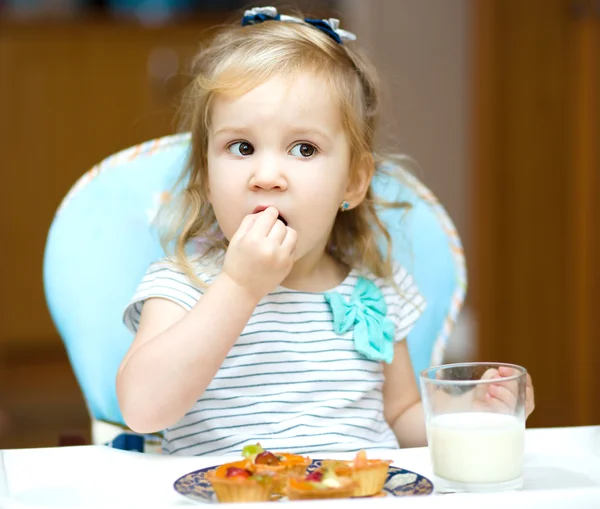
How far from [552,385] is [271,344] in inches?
80.0

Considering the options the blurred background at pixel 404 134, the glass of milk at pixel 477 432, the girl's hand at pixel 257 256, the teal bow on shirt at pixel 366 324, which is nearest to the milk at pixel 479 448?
the glass of milk at pixel 477 432

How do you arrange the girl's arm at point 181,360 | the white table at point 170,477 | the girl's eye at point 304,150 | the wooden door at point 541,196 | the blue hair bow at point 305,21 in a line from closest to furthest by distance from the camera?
1. the white table at point 170,477
2. the girl's arm at point 181,360
3. the girl's eye at point 304,150
4. the blue hair bow at point 305,21
5. the wooden door at point 541,196

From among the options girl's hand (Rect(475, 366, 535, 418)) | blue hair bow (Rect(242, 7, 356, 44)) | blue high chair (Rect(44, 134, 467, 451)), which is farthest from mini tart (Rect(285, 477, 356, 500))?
blue hair bow (Rect(242, 7, 356, 44))

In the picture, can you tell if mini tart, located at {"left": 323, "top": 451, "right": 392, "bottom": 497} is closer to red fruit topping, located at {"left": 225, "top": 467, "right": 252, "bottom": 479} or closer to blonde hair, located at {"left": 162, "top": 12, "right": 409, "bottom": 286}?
red fruit topping, located at {"left": 225, "top": 467, "right": 252, "bottom": 479}

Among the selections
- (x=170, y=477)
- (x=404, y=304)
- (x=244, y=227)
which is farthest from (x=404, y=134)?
(x=170, y=477)

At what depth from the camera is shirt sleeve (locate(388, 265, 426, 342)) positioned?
121cm

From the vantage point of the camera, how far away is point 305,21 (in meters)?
1.16

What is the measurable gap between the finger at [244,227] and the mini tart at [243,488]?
278mm

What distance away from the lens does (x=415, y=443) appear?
1.20 metres

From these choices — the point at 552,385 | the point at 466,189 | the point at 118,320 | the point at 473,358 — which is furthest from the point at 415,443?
the point at 466,189

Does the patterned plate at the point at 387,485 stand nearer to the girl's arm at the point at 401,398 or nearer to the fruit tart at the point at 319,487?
the fruit tart at the point at 319,487

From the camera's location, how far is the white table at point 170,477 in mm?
705

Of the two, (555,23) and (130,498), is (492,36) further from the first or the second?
(130,498)

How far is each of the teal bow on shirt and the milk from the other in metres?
0.34
